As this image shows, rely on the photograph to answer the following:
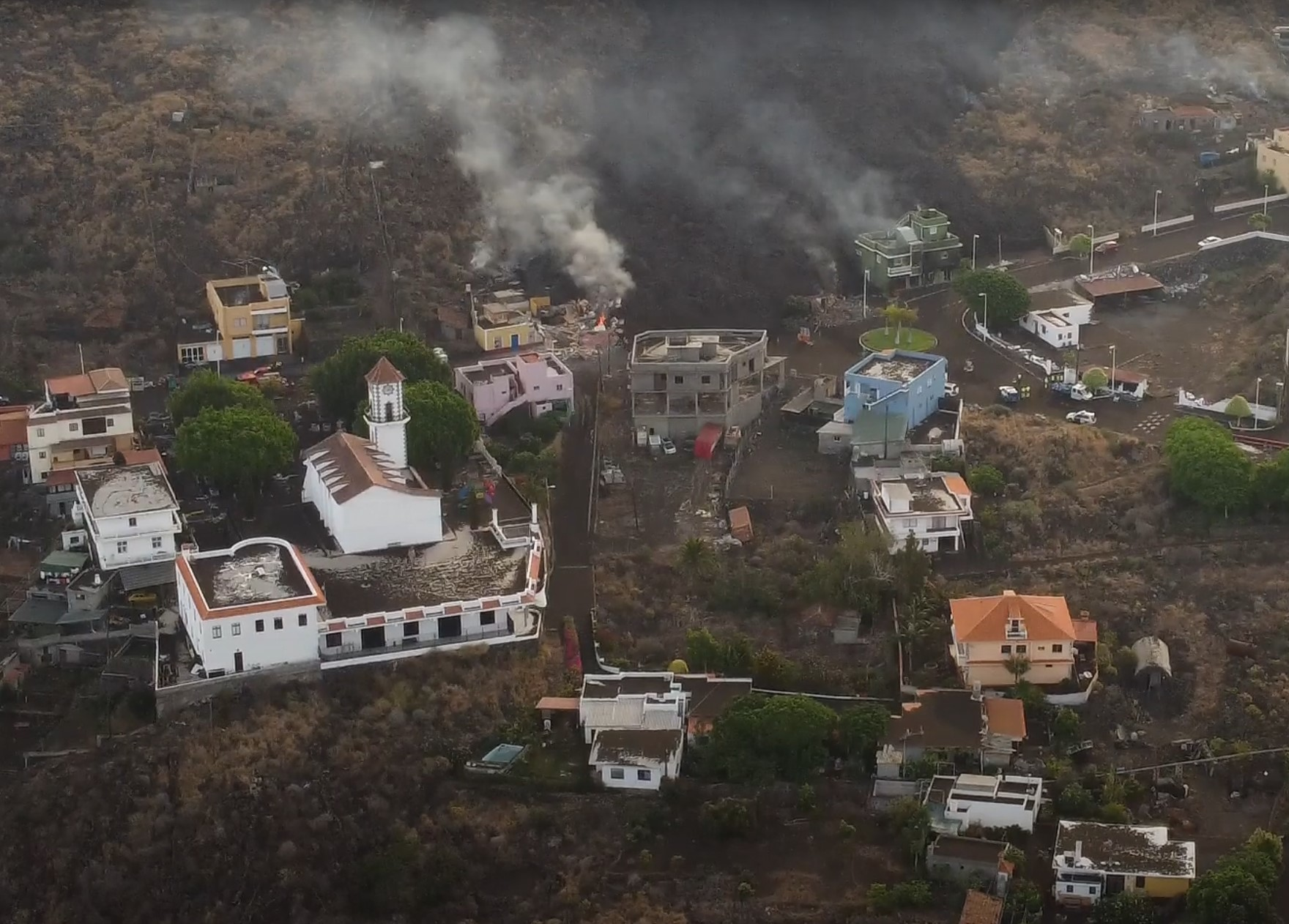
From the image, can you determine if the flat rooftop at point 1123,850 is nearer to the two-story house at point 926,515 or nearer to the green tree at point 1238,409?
the two-story house at point 926,515

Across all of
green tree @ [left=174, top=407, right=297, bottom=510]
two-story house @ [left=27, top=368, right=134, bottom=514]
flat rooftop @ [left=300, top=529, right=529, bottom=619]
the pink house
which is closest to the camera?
flat rooftop @ [left=300, top=529, right=529, bottom=619]

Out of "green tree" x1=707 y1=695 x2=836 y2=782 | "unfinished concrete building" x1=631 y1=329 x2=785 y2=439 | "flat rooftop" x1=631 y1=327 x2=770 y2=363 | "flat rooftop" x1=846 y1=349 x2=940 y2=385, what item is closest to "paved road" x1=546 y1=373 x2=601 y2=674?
"unfinished concrete building" x1=631 y1=329 x2=785 y2=439

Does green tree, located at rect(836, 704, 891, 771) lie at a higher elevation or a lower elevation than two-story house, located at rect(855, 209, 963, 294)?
lower

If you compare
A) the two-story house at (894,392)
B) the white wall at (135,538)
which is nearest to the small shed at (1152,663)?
the two-story house at (894,392)

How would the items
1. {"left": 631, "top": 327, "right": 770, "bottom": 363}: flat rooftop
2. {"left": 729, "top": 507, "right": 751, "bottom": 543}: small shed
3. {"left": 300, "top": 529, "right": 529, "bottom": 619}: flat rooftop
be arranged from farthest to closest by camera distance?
{"left": 631, "top": 327, "right": 770, "bottom": 363}: flat rooftop < {"left": 729, "top": 507, "right": 751, "bottom": 543}: small shed < {"left": 300, "top": 529, "right": 529, "bottom": 619}: flat rooftop

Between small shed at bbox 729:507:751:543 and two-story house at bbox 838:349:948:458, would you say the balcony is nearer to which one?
small shed at bbox 729:507:751:543

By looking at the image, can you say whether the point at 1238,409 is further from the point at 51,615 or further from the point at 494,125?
the point at 51,615

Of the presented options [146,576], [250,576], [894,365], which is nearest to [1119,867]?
[250,576]
